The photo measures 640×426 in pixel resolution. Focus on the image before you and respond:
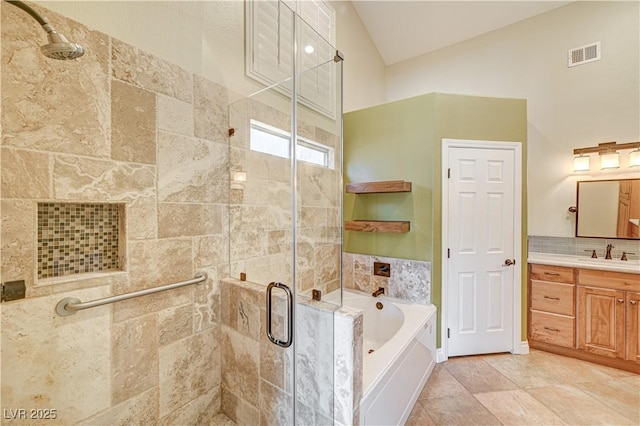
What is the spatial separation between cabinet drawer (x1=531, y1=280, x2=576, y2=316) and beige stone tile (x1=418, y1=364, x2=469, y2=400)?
4.19 ft

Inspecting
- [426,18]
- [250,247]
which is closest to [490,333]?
[250,247]

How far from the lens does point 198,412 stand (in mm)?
1647

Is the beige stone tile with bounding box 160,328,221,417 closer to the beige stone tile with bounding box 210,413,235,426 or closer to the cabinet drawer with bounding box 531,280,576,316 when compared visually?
the beige stone tile with bounding box 210,413,235,426

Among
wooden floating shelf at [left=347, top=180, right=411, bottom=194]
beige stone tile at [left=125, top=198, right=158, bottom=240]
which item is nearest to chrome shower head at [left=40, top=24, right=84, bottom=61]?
beige stone tile at [left=125, top=198, right=158, bottom=240]

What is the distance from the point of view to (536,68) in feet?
10.5

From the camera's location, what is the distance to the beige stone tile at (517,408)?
1.83 metres

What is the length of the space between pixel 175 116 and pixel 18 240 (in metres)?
0.91

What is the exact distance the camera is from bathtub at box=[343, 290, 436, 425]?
4.83 ft

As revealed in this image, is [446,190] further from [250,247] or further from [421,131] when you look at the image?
[250,247]

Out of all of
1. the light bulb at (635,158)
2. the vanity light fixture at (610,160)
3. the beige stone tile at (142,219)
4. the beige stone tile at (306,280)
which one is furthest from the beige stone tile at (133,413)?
the light bulb at (635,158)

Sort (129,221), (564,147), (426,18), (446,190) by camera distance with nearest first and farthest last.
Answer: (129,221) → (446,190) → (564,147) → (426,18)

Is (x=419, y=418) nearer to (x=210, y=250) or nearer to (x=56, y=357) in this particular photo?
(x=210, y=250)

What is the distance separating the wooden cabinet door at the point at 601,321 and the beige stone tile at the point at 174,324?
341 cm

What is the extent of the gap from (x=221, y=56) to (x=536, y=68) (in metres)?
3.63
